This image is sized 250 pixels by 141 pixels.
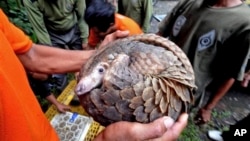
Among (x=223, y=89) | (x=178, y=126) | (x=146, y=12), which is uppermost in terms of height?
(x=178, y=126)

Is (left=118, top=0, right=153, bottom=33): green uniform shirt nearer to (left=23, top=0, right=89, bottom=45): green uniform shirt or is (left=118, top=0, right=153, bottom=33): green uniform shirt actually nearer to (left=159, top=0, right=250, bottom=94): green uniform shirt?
(left=23, top=0, right=89, bottom=45): green uniform shirt

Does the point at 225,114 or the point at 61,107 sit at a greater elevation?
the point at 61,107

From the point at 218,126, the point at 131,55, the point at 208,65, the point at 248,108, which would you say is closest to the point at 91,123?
the point at 208,65

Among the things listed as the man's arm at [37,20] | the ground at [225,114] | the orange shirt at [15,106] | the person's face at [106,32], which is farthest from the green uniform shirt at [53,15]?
the orange shirt at [15,106]

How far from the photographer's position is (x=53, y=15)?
100 inches

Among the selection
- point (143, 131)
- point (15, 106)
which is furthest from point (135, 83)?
point (15, 106)

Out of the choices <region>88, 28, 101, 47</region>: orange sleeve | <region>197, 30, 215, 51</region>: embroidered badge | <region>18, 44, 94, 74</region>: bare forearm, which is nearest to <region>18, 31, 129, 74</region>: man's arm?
<region>18, 44, 94, 74</region>: bare forearm

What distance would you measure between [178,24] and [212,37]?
24cm

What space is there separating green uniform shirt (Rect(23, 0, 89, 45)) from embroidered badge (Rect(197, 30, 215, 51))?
54.4 inches

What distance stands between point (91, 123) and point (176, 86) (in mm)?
969

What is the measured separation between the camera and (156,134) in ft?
2.72

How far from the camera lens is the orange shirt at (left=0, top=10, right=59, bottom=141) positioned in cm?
72

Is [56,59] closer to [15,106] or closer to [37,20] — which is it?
[15,106]

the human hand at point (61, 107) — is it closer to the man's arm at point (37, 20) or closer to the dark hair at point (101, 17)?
the dark hair at point (101, 17)
